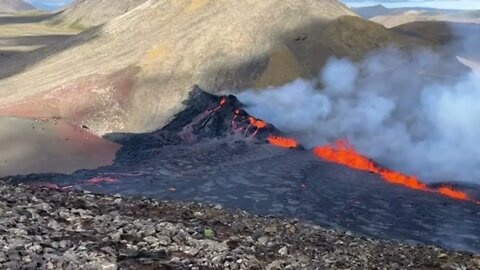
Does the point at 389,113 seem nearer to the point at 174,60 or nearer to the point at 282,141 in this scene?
the point at 282,141

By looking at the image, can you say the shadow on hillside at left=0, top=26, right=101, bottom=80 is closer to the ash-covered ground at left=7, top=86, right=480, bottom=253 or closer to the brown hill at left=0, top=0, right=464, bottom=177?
the brown hill at left=0, top=0, right=464, bottom=177

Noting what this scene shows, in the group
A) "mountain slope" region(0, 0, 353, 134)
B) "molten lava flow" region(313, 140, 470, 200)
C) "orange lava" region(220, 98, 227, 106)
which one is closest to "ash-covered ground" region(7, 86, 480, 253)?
"orange lava" region(220, 98, 227, 106)

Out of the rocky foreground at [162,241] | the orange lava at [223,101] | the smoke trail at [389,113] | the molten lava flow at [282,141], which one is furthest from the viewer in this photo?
the orange lava at [223,101]

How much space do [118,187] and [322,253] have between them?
21015mm

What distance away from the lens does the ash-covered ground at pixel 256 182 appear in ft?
97.9

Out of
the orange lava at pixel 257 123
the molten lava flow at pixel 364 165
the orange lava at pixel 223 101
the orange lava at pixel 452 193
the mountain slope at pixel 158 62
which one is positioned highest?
the mountain slope at pixel 158 62

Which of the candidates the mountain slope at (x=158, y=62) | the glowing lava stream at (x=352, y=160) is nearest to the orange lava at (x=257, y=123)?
the glowing lava stream at (x=352, y=160)

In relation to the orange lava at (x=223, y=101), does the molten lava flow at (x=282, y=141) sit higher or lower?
lower

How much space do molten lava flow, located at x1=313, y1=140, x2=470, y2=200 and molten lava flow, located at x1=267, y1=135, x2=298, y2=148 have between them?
71.8 inches

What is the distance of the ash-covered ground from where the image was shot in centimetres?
2984

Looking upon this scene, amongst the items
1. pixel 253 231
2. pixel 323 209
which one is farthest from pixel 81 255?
pixel 323 209

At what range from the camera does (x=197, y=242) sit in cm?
1528

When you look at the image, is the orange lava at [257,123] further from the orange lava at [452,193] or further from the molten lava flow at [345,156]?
the orange lava at [452,193]

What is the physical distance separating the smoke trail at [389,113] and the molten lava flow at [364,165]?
0.83 metres
